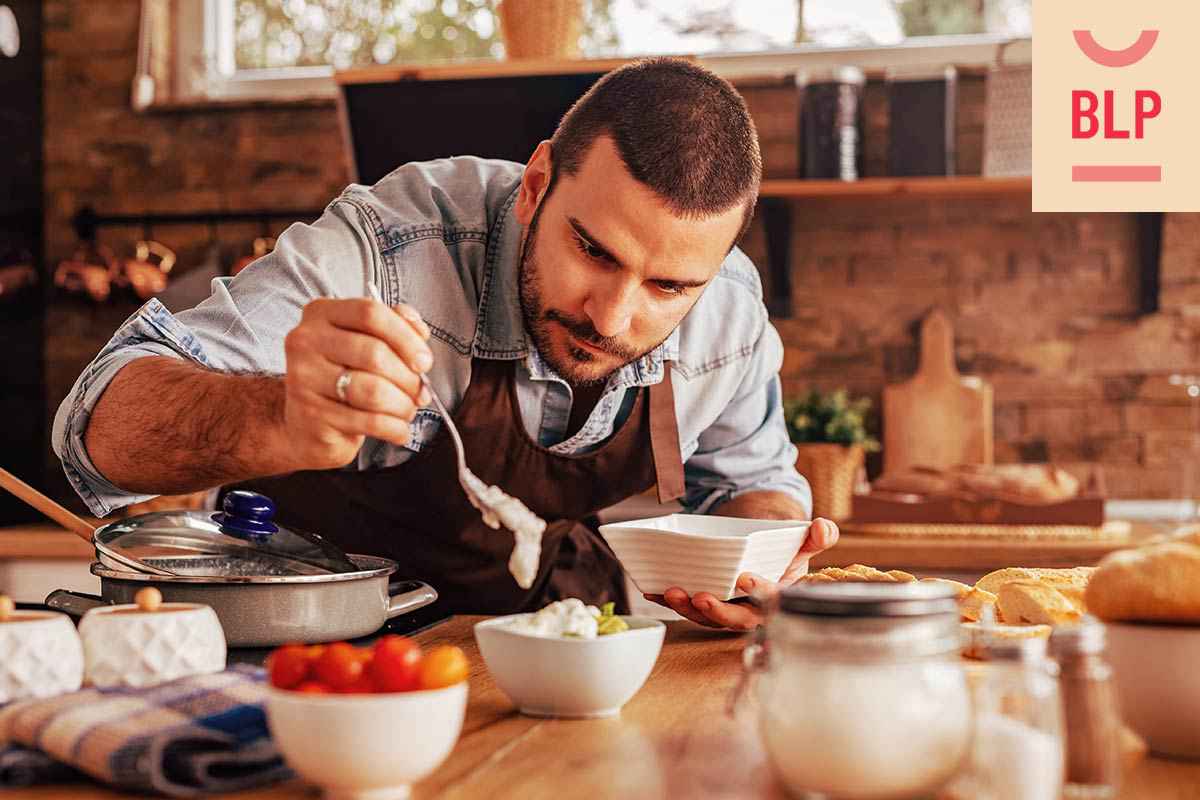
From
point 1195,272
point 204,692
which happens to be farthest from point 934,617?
point 1195,272

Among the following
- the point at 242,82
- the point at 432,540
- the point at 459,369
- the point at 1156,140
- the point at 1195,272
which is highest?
the point at 242,82

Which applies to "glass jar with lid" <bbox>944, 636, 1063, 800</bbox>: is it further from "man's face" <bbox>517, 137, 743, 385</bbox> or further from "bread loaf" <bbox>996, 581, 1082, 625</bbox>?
"man's face" <bbox>517, 137, 743, 385</bbox>

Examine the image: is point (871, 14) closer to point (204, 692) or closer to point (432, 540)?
point (432, 540)

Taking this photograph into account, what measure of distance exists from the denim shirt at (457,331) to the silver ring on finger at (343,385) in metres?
0.43

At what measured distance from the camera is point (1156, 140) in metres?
2.44

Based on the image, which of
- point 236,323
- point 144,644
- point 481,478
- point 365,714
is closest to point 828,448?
point 481,478

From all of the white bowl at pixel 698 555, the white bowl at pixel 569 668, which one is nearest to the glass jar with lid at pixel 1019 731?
the white bowl at pixel 569 668

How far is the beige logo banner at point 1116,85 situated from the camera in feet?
7.78

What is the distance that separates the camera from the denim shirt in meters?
1.56

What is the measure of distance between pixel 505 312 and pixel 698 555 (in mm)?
586

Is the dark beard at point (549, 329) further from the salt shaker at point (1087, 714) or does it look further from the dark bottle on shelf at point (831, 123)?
the dark bottle on shelf at point (831, 123)

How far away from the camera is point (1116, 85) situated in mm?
2393

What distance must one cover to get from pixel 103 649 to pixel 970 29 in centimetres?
293

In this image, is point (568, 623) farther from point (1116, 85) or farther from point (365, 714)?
point (1116, 85)
